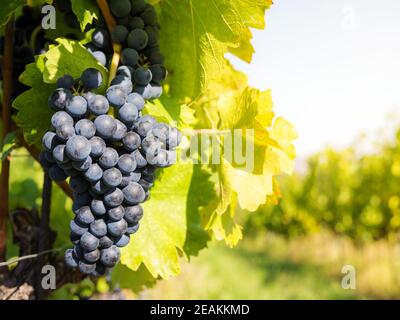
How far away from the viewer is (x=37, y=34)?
1.46 metres

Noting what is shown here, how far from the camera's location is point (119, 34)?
1.11m

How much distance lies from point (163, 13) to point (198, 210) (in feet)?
1.81

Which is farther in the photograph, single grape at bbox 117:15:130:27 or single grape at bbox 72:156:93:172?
single grape at bbox 117:15:130:27

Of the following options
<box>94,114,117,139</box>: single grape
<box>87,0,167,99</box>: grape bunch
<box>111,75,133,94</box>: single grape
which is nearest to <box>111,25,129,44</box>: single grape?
<box>87,0,167,99</box>: grape bunch

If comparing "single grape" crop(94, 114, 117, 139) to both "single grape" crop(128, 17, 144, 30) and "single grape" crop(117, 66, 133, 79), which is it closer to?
"single grape" crop(117, 66, 133, 79)

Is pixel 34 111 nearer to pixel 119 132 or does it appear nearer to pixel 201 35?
pixel 119 132

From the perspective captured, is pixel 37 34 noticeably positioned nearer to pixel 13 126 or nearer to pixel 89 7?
pixel 13 126

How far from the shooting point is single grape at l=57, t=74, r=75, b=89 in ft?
3.39

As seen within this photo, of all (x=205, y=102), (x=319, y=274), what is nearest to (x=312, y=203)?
(x=319, y=274)

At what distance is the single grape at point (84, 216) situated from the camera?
1.04 m

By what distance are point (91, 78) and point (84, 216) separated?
294 millimetres

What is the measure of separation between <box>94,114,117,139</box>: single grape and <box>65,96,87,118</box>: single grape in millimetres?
35

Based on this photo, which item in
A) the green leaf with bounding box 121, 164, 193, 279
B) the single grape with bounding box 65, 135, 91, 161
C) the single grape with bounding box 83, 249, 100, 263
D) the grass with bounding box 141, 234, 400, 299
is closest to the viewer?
the single grape with bounding box 65, 135, 91, 161

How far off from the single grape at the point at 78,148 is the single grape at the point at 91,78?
0.42ft
